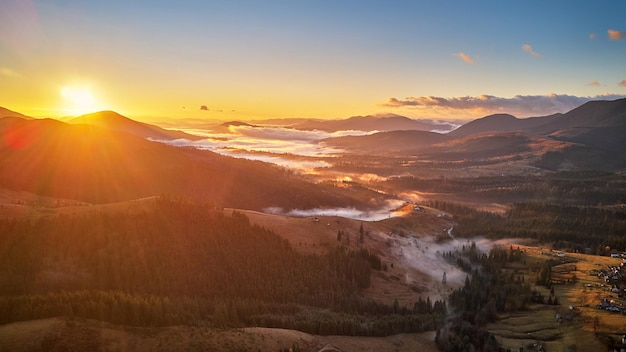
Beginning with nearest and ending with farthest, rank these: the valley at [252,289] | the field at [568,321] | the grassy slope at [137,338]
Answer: the grassy slope at [137,338] → the valley at [252,289] → the field at [568,321]

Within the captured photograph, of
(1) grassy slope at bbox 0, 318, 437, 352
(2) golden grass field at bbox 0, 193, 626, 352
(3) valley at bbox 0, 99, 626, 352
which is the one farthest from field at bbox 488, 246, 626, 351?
(1) grassy slope at bbox 0, 318, 437, 352

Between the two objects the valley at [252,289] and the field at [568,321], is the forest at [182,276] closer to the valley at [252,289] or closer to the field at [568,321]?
the valley at [252,289]

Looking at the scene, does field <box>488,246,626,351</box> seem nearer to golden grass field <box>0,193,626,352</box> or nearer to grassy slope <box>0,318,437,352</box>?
golden grass field <box>0,193,626,352</box>

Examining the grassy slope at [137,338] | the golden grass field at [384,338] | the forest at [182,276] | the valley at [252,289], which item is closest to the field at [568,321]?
the golden grass field at [384,338]

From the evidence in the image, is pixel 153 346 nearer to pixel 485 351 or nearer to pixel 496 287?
pixel 485 351

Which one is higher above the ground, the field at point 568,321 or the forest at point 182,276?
the forest at point 182,276

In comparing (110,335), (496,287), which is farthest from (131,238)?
(496,287)

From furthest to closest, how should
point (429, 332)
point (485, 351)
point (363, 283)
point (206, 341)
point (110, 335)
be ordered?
point (363, 283) < point (429, 332) < point (485, 351) < point (206, 341) < point (110, 335)

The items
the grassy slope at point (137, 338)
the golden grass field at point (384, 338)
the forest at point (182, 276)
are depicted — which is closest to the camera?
the grassy slope at point (137, 338)

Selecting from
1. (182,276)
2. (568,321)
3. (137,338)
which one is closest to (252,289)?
(182,276)
